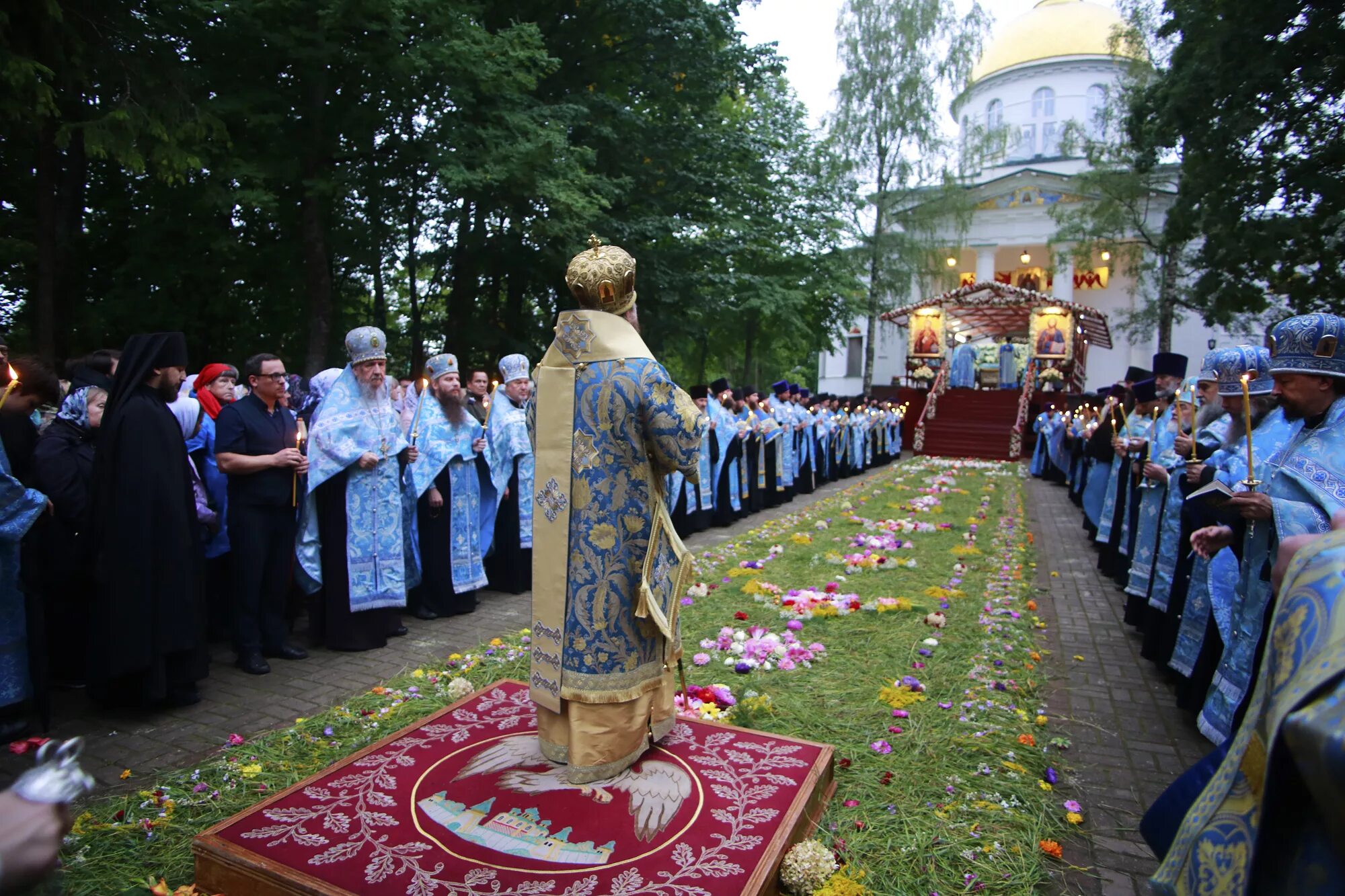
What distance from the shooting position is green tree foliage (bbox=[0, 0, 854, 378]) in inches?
394

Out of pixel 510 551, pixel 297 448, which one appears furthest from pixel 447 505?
pixel 297 448

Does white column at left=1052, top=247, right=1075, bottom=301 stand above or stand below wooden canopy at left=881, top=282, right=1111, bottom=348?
above

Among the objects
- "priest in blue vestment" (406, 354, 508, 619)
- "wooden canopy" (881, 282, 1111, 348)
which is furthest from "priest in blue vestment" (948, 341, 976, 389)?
"priest in blue vestment" (406, 354, 508, 619)

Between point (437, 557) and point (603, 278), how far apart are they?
411cm

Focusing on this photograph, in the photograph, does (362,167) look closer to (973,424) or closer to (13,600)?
(13,600)

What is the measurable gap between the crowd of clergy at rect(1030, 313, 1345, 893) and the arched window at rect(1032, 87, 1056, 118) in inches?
1546

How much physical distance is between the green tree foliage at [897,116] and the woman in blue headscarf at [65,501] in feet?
90.2

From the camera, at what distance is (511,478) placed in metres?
7.57

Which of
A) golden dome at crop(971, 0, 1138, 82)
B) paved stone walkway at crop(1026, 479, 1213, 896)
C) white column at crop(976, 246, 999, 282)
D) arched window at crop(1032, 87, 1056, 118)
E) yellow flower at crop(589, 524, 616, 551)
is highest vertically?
golden dome at crop(971, 0, 1138, 82)

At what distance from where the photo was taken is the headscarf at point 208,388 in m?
6.36

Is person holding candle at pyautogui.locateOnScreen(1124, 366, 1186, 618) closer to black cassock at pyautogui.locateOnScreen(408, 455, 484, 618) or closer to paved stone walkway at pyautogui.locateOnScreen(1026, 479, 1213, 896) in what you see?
paved stone walkway at pyautogui.locateOnScreen(1026, 479, 1213, 896)

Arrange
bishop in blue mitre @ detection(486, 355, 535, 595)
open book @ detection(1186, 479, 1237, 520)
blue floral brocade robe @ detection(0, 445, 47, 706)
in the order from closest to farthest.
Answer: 1. open book @ detection(1186, 479, 1237, 520)
2. blue floral brocade robe @ detection(0, 445, 47, 706)
3. bishop in blue mitre @ detection(486, 355, 535, 595)

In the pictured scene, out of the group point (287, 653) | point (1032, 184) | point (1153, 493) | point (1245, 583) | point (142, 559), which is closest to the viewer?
point (1245, 583)

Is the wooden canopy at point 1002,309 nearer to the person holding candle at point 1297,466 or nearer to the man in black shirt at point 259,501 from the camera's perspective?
the man in black shirt at point 259,501
